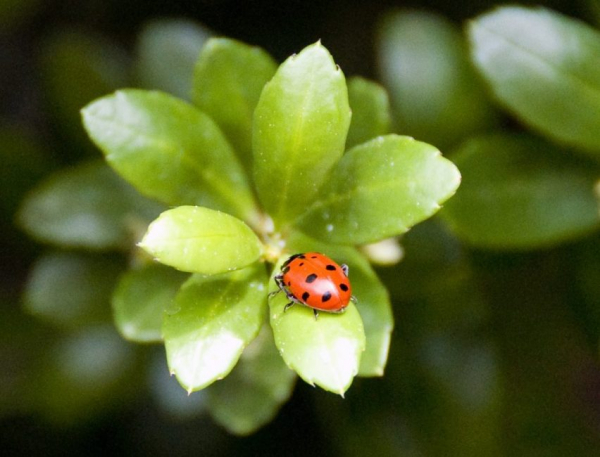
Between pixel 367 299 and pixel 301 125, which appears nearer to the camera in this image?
pixel 301 125

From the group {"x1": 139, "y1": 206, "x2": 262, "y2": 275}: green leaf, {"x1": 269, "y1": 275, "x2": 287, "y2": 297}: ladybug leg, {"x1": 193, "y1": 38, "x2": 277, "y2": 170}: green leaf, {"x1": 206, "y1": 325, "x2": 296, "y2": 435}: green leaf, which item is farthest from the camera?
{"x1": 206, "y1": 325, "x2": 296, "y2": 435}: green leaf

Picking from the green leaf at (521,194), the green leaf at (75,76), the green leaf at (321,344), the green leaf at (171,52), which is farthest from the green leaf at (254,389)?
the green leaf at (75,76)

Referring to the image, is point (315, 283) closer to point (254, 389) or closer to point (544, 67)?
point (254, 389)

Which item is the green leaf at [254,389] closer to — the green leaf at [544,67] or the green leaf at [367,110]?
the green leaf at [367,110]

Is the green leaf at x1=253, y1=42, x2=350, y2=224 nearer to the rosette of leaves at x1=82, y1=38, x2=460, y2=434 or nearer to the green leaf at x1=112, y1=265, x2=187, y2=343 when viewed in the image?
the rosette of leaves at x1=82, y1=38, x2=460, y2=434

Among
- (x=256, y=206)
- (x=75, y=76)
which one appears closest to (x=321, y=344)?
(x=256, y=206)

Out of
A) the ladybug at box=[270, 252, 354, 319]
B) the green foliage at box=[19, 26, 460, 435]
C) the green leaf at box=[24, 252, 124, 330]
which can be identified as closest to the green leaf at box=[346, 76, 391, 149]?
the green foliage at box=[19, 26, 460, 435]
